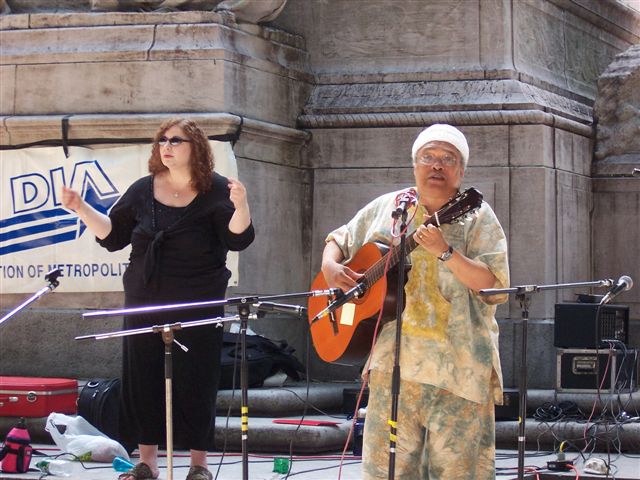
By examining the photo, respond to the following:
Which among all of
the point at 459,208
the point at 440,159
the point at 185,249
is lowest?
the point at 185,249

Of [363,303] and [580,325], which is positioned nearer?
[363,303]

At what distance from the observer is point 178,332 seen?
7191mm

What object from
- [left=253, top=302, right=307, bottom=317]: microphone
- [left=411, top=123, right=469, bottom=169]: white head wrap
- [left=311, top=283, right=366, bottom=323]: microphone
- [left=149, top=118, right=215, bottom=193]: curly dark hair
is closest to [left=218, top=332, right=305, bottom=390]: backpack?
[left=149, top=118, right=215, bottom=193]: curly dark hair

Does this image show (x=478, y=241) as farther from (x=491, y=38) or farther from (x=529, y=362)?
(x=491, y=38)

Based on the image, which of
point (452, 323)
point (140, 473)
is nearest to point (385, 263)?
point (452, 323)

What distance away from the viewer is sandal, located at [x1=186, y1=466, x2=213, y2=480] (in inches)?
281

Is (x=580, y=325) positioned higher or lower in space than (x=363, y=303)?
lower

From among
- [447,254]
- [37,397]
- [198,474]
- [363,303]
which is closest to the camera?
[447,254]

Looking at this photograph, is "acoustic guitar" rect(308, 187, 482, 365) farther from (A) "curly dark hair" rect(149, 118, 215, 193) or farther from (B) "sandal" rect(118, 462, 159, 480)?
(B) "sandal" rect(118, 462, 159, 480)

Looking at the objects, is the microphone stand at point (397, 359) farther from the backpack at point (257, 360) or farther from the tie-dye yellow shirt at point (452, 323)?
the backpack at point (257, 360)

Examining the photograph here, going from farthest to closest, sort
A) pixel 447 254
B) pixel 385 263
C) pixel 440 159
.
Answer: pixel 385 263 → pixel 440 159 → pixel 447 254

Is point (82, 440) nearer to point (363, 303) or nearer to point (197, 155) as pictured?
point (197, 155)

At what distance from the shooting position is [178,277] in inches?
284

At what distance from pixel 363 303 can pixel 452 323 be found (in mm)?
497
